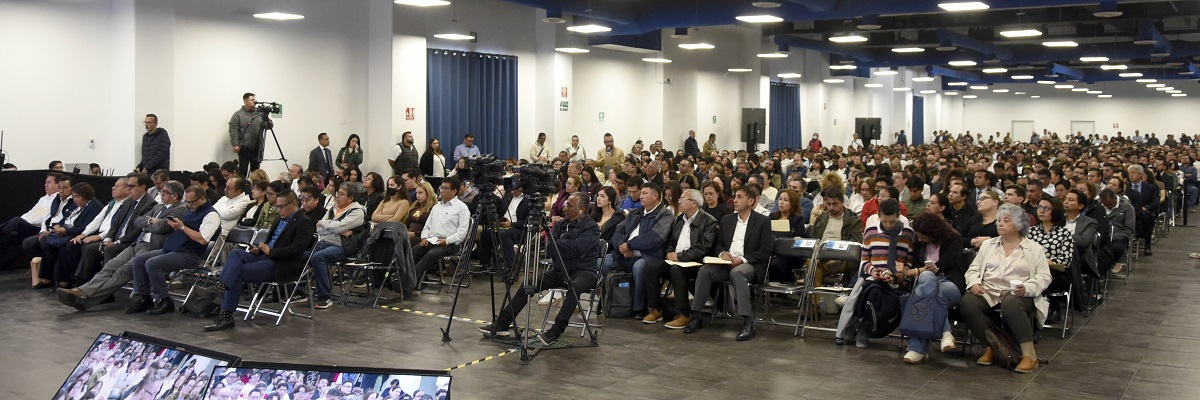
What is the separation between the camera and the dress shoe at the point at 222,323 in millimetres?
7125

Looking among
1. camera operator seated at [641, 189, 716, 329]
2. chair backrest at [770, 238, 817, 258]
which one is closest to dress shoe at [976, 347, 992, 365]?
chair backrest at [770, 238, 817, 258]

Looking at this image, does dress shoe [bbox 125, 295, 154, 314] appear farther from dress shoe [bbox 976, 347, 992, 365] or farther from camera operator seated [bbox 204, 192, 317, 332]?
dress shoe [bbox 976, 347, 992, 365]

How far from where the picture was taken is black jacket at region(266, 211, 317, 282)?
736cm

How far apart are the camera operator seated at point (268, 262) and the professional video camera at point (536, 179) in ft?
6.20

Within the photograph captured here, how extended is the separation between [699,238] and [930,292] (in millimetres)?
1723

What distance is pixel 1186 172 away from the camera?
17.3 m

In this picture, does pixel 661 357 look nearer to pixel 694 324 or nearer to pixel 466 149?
pixel 694 324

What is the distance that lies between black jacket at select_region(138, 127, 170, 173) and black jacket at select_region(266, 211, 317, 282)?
527cm

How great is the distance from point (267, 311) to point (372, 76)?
26.7 feet

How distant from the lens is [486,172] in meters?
6.44

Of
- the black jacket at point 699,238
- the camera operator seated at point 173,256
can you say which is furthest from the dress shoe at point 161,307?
the black jacket at point 699,238

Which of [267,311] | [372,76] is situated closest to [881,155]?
[372,76]

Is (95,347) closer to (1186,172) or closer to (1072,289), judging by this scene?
(1072,289)

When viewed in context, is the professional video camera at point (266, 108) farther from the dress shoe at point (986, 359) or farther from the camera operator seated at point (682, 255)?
the dress shoe at point (986, 359)
